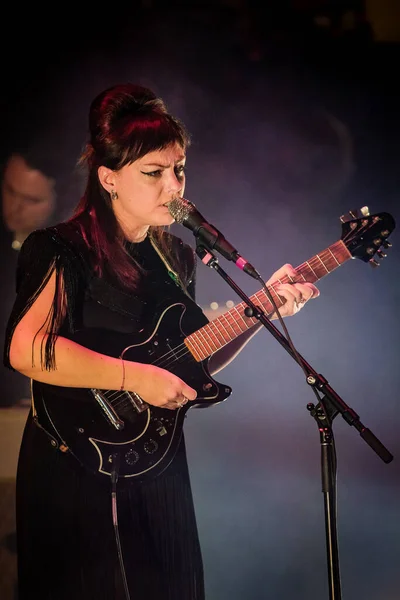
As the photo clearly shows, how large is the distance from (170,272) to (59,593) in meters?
1.08

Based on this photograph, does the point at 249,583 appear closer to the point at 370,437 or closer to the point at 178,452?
the point at 178,452

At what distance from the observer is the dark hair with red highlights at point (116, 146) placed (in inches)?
86.2

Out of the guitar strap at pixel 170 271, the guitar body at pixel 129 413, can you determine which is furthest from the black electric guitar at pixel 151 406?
the guitar strap at pixel 170 271

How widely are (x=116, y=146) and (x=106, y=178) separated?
0.37 ft

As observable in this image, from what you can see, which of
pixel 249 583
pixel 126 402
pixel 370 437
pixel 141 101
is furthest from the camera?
pixel 249 583

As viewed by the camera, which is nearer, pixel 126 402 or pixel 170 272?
pixel 126 402

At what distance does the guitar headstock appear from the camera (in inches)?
85.3

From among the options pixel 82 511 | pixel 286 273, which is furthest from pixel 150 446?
pixel 286 273

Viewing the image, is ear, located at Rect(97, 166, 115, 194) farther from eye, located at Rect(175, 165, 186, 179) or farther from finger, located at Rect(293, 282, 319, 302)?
finger, located at Rect(293, 282, 319, 302)

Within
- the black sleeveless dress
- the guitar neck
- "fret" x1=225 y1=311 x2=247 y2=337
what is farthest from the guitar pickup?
"fret" x1=225 y1=311 x2=247 y2=337

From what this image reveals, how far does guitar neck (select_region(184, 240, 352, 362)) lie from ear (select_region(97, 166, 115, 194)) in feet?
1.81

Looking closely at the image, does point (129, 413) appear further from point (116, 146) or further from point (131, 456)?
point (116, 146)

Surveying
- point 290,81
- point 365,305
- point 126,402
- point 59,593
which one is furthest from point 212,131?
point 59,593

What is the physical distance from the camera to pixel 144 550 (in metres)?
2.17
